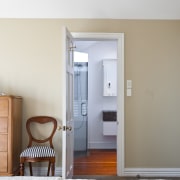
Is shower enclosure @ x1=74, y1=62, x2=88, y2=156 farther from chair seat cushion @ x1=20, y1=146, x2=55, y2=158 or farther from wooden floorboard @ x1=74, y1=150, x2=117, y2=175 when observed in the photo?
chair seat cushion @ x1=20, y1=146, x2=55, y2=158

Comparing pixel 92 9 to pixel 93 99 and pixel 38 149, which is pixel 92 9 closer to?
pixel 38 149

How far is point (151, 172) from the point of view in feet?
13.9

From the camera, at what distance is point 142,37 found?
4.30 m

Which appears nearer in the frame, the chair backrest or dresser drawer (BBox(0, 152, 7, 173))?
dresser drawer (BBox(0, 152, 7, 173))

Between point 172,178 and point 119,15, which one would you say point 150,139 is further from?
point 119,15

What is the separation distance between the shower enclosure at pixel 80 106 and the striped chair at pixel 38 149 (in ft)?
6.84

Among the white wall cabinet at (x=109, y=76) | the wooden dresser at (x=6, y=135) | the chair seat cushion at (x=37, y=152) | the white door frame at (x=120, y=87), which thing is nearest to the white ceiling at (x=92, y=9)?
the white door frame at (x=120, y=87)

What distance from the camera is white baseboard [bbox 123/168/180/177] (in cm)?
424

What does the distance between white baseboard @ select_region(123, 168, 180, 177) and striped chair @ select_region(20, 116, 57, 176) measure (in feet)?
4.00

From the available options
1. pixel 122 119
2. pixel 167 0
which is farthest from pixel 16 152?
pixel 167 0

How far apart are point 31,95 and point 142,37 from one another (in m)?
1.96

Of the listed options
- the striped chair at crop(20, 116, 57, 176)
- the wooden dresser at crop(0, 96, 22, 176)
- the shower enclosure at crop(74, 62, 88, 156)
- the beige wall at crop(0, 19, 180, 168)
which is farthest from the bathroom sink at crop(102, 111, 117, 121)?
the wooden dresser at crop(0, 96, 22, 176)

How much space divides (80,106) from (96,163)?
161 cm

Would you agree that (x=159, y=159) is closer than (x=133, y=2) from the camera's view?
No
